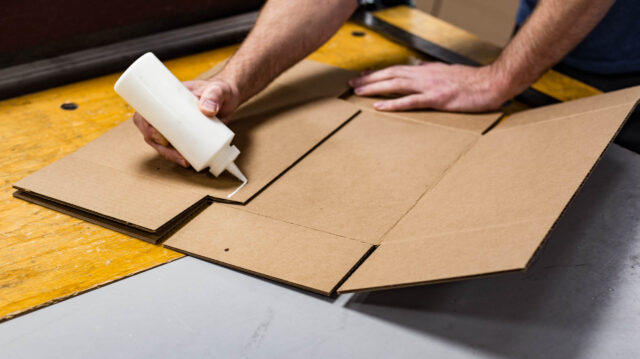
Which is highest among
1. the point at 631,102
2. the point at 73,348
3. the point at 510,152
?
the point at 631,102

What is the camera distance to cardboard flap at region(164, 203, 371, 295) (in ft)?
2.12

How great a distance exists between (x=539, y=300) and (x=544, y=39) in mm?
546

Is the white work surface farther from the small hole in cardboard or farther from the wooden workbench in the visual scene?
the small hole in cardboard

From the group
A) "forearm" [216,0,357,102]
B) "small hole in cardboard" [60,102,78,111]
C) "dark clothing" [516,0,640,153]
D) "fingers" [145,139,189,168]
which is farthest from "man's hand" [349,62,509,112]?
"small hole in cardboard" [60,102,78,111]

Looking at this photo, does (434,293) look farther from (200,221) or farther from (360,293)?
(200,221)

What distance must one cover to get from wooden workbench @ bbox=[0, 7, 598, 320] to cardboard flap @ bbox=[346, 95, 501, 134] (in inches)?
8.4

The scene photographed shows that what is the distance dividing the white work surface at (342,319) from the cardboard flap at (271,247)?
2 cm

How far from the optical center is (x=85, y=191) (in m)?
0.75

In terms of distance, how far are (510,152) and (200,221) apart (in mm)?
468

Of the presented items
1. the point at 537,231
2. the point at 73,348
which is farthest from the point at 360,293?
the point at 73,348

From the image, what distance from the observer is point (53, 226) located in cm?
72

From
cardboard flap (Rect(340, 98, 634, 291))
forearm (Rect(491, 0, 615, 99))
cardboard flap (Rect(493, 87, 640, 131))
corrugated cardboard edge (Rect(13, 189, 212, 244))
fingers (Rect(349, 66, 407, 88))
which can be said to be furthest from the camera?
fingers (Rect(349, 66, 407, 88))

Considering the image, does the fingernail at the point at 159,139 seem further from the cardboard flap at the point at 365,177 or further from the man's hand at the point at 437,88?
the man's hand at the point at 437,88

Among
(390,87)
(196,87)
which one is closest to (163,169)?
→ (196,87)
